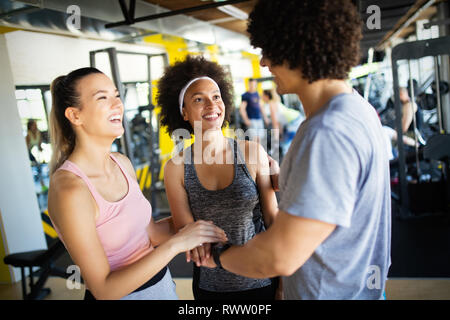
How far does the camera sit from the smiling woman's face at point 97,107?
1.43 meters

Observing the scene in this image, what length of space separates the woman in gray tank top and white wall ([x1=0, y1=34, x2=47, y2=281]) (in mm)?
2658

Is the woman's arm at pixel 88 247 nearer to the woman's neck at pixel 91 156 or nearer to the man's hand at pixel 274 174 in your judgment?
the woman's neck at pixel 91 156

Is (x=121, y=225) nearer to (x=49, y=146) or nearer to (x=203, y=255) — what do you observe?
(x=203, y=255)

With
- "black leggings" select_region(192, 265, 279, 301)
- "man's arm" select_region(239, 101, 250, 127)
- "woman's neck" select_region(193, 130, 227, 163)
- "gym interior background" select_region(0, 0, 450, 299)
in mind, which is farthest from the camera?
"man's arm" select_region(239, 101, 250, 127)

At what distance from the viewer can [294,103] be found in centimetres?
1099

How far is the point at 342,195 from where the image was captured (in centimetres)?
90

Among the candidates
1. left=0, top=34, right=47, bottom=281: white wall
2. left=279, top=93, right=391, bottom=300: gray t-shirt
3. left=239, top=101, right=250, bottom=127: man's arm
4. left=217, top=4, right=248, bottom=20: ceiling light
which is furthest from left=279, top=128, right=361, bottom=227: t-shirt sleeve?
left=239, top=101, right=250, bottom=127: man's arm

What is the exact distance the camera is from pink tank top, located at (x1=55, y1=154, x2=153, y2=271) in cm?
133

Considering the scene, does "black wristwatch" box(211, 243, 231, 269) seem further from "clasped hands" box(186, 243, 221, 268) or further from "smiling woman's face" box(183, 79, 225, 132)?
"smiling woman's face" box(183, 79, 225, 132)

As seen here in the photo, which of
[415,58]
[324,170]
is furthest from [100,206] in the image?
→ [415,58]

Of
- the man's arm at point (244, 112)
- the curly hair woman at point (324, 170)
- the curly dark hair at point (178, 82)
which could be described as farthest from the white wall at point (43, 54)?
the man's arm at point (244, 112)

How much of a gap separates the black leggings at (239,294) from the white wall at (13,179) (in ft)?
9.32

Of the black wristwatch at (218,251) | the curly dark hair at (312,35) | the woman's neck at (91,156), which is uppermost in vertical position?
the curly dark hair at (312,35)

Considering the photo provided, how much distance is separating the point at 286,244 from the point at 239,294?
0.84 meters
